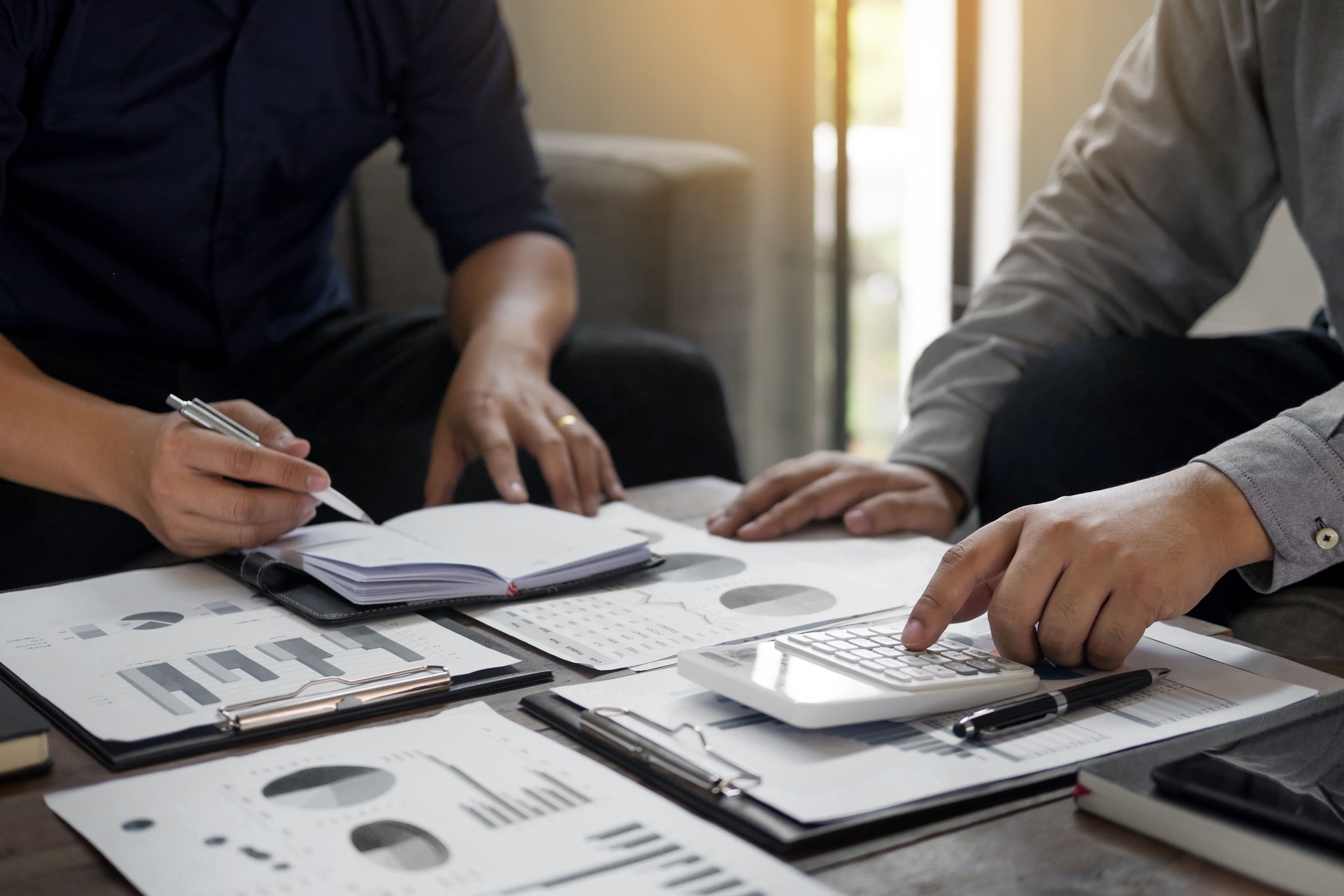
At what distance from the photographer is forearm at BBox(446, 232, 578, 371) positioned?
1257 mm

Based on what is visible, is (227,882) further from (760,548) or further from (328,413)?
(328,413)

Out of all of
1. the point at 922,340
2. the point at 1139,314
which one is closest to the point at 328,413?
the point at 1139,314

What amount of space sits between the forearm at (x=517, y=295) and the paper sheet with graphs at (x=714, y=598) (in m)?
0.39

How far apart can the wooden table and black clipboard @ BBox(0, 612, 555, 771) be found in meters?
0.05

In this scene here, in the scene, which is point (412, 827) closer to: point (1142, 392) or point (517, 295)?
point (1142, 392)

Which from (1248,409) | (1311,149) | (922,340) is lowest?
(922,340)

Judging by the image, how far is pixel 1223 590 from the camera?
2.72 ft

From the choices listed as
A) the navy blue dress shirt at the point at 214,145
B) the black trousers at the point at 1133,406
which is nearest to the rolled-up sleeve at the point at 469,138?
the navy blue dress shirt at the point at 214,145

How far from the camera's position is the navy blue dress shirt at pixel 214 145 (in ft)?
3.65

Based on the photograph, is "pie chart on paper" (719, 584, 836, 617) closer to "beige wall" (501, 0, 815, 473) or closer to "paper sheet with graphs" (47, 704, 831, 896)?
"paper sheet with graphs" (47, 704, 831, 896)

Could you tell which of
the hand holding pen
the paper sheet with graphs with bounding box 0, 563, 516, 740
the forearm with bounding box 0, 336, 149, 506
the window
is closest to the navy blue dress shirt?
the forearm with bounding box 0, 336, 149, 506

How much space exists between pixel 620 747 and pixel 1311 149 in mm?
785

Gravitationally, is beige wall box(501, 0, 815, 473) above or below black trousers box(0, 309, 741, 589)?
above

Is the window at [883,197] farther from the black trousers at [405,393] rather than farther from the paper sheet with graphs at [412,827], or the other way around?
the paper sheet with graphs at [412,827]
